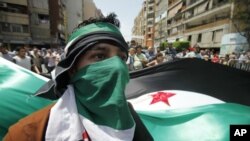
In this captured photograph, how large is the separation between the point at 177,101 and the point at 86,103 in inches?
94.4

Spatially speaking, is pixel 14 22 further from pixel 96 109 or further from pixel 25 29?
pixel 96 109

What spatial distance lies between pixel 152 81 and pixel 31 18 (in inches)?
1893

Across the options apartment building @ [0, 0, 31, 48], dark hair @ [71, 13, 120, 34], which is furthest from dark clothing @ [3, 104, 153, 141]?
apartment building @ [0, 0, 31, 48]

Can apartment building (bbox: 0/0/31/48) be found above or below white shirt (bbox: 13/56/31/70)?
above

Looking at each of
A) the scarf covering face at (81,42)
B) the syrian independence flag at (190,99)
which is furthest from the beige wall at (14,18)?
the scarf covering face at (81,42)

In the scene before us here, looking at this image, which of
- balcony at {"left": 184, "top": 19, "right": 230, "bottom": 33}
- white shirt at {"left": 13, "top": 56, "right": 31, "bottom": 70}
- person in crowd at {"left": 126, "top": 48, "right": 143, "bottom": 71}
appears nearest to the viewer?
white shirt at {"left": 13, "top": 56, "right": 31, "bottom": 70}

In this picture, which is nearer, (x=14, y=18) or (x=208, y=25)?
(x=14, y=18)

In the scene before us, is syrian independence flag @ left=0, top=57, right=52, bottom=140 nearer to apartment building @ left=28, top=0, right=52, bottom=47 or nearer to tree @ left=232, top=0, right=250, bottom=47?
tree @ left=232, top=0, right=250, bottom=47

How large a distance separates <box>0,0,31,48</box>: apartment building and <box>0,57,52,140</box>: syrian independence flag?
40202 millimetres

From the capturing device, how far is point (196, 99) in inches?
144

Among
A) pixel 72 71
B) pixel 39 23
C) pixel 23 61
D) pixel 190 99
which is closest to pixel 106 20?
pixel 72 71

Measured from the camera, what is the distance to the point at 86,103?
53.1 inches

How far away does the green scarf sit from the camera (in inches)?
51.6

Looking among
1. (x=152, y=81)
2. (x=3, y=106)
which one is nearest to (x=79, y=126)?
(x=3, y=106)
